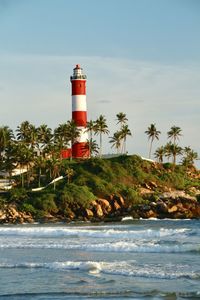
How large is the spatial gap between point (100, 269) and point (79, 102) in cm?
5672

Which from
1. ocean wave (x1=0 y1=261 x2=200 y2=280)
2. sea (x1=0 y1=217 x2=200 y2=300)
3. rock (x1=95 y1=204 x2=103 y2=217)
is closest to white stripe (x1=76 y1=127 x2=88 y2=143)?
rock (x1=95 y1=204 x2=103 y2=217)

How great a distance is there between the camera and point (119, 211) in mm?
67875

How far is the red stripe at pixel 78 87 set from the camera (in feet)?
265

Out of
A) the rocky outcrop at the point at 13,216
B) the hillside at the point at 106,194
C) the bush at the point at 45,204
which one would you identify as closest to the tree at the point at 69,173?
the hillside at the point at 106,194

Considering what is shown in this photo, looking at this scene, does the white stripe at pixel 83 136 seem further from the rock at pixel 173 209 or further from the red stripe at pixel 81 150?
the rock at pixel 173 209

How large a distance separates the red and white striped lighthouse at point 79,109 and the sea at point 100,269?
41.6m

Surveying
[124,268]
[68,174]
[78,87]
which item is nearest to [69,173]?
A: [68,174]

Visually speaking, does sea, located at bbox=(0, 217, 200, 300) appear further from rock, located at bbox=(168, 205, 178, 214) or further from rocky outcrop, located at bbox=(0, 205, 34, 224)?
rock, located at bbox=(168, 205, 178, 214)

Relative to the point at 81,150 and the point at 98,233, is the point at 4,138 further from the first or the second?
the point at 98,233

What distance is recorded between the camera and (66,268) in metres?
25.5

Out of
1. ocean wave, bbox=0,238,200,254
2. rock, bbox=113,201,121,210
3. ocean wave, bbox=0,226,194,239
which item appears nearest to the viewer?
ocean wave, bbox=0,238,200,254

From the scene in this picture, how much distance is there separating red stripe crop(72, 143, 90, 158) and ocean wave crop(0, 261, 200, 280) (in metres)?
57.6

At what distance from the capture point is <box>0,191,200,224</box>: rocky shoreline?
6456cm

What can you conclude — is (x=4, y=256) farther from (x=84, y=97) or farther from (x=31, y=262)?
(x=84, y=97)
